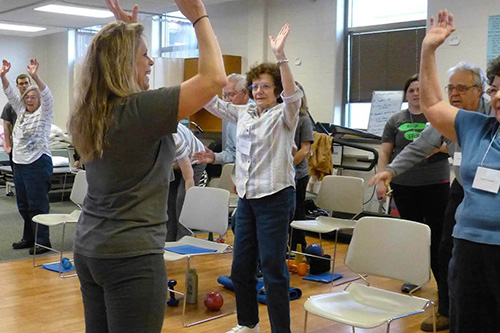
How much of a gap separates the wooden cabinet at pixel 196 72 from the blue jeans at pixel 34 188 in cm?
348

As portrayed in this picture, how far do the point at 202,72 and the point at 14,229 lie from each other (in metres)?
5.51

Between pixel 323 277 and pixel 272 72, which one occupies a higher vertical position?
pixel 272 72

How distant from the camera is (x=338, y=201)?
475 cm

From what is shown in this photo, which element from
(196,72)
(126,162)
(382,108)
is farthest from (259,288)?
(196,72)

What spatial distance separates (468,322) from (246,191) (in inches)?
50.2

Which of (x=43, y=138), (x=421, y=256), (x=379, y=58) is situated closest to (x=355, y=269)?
(x=421, y=256)

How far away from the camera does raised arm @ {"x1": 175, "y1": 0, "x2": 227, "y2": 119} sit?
158 cm

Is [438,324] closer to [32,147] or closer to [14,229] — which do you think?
[32,147]

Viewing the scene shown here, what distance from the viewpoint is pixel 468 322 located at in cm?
201

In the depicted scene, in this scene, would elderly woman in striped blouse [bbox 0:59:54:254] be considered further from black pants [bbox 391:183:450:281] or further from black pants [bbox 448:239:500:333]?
black pants [bbox 448:239:500:333]

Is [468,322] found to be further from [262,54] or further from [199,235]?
[262,54]

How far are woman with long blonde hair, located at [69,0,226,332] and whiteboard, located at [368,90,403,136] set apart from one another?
5588 millimetres

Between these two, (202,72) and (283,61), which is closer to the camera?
(202,72)

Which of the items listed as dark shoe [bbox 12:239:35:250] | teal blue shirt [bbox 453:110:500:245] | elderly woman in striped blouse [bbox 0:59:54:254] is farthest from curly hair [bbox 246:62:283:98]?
dark shoe [bbox 12:239:35:250]
